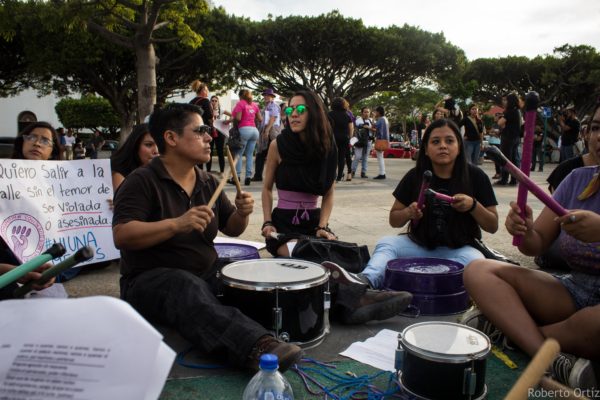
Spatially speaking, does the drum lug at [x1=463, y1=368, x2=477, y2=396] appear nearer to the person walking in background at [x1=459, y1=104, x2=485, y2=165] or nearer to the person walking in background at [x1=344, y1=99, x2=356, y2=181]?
the person walking in background at [x1=344, y1=99, x2=356, y2=181]

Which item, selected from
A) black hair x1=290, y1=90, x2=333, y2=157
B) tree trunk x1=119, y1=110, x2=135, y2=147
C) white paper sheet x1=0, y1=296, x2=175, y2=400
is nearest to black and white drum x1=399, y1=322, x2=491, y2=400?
white paper sheet x1=0, y1=296, x2=175, y2=400

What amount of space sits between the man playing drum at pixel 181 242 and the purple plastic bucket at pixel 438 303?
119 cm

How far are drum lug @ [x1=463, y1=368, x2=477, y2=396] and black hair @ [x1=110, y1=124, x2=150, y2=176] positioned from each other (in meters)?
2.99

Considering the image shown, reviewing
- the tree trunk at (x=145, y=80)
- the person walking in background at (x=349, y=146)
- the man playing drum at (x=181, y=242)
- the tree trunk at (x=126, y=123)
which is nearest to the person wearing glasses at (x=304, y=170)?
the man playing drum at (x=181, y=242)

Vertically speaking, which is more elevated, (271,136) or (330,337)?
(271,136)

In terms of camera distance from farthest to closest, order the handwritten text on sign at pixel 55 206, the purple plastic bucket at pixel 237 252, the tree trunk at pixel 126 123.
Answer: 1. the tree trunk at pixel 126 123
2. the handwritten text on sign at pixel 55 206
3. the purple plastic bucket at pixel 237 252

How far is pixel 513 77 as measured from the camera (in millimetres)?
35375

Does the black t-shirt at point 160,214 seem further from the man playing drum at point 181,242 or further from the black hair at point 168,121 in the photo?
the black hair at point 168,121

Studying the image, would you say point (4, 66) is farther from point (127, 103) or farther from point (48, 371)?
point (48, 371)

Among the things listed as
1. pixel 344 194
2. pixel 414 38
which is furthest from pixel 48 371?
pixel 414 38

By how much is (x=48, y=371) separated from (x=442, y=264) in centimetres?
267

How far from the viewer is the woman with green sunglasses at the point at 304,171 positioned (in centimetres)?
392

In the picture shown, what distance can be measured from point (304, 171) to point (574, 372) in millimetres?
2395

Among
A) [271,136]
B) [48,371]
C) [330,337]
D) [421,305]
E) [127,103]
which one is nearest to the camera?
[48,371]
